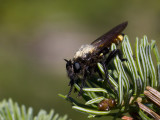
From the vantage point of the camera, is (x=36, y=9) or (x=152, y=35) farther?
(x=36, y=9)

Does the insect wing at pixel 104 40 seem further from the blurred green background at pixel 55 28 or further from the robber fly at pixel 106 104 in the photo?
the blurred green background at pixel 55 28

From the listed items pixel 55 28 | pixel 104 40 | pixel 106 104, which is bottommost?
pixel 106 104

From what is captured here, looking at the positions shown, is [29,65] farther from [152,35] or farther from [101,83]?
[101,83]

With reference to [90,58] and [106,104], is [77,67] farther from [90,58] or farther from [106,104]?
[106,104]

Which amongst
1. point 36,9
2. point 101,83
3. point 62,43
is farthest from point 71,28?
point 101,83

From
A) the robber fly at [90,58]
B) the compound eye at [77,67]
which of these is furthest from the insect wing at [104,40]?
the compound eye at [77,67]

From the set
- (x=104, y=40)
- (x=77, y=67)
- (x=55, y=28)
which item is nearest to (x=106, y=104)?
(x=77, y=67)
